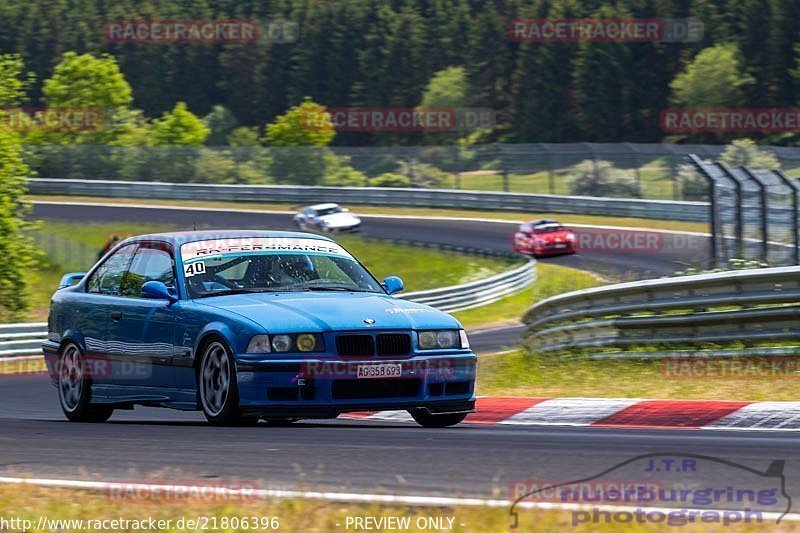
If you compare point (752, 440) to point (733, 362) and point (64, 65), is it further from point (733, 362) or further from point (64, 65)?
point (64, 65)

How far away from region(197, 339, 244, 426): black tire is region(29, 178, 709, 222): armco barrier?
36.6m

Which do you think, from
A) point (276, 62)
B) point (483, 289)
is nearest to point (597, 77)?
point (276, 62)

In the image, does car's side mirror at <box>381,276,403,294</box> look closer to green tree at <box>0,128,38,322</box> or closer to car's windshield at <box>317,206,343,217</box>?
green tree at <box>0,128,38,322</box>

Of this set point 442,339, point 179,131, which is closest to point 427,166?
point 179,131

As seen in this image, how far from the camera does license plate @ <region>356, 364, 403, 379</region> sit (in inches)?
339

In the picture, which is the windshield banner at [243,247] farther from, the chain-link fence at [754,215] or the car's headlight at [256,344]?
the chain-link fence at [754,215]

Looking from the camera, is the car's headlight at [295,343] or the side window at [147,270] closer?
the car's headlight at [295,343]

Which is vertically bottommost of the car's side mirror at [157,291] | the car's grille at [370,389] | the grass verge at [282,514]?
the car's grille at [370,389]

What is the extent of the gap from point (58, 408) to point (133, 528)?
8964mm

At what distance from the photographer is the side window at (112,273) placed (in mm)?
10531

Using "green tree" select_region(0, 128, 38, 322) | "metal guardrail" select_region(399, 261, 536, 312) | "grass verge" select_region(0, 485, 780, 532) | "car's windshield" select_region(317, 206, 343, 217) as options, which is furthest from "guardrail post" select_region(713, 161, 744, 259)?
"car's windshield" select_region(317, 206, 343, 217)

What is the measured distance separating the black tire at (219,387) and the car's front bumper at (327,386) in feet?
0.33

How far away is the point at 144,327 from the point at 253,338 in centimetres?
156

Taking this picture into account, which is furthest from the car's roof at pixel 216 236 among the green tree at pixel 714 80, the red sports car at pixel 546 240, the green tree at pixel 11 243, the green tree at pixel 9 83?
the green tree at pixel 714 80
